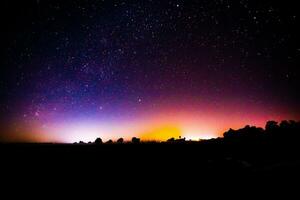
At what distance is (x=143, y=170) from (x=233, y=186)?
27.5ft

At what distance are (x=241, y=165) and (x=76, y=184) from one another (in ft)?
31.1

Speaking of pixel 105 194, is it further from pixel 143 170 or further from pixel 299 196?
pixel 299 196

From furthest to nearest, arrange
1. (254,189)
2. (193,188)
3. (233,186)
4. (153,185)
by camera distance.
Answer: (153,185) → (193,188) → (233,186) → (254,189)

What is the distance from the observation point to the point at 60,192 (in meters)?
12.9

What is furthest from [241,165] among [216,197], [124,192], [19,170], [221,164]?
[19,170]

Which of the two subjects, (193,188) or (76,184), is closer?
(193,188)

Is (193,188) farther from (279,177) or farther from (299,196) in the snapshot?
(299,196)

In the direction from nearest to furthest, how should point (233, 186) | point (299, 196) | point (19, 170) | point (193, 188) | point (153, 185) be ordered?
point (299, 196), point (233, 186), point (193, 188), point (153, 185), point (19, 170)

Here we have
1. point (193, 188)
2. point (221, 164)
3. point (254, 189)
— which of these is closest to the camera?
point (254, 189)

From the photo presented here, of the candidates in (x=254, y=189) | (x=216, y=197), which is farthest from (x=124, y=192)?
(x=254, y=189)

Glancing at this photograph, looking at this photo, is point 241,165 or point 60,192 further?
point 241,165

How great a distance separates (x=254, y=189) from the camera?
10336 millimetres

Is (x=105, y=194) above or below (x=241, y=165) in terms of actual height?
below

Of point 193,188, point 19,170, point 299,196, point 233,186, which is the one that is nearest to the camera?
point 299,196
